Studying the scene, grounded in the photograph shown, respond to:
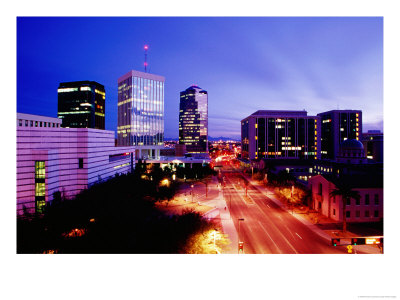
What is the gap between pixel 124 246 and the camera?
1680 centimetres

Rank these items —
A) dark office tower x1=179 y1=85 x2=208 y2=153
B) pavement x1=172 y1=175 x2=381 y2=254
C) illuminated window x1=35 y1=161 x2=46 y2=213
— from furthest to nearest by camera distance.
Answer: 1. dark office tower x1=179 y1=85 x2=208 y2=153
2. illuminated window x1=35 y1=161 x2=46 y2=213
3. pavement x1=172 y1=175 x2=381 y2=254

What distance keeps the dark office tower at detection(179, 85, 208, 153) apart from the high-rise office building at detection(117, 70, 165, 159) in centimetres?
8998

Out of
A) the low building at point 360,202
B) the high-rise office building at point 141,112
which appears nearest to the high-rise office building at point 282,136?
the high-rise office building at point 141,112

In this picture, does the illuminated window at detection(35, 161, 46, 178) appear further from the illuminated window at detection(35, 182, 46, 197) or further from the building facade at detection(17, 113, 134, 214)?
the illuminated window at detection(35, 182, 46, 197)

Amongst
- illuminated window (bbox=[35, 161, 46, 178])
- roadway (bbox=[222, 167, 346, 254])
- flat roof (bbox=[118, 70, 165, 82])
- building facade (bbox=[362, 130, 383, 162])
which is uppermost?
flat roof (bbox=[118, 70, 165, 82])

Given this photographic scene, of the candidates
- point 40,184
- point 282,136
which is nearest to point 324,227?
point 40,184

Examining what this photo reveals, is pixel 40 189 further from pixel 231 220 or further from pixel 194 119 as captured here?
pixel 194 119

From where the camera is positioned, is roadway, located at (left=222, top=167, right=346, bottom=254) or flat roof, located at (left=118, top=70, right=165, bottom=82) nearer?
roadway, located at (left=222, top=167, right=346, bottom=254)

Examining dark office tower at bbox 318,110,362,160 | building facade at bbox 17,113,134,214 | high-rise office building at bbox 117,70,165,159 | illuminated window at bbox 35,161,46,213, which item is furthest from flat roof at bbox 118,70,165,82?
dark office tower at bbox 318,110,362,160

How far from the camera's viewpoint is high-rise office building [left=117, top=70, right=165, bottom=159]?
84.1 metres
